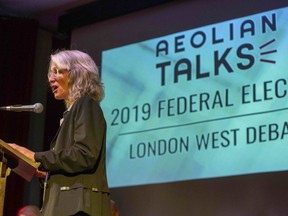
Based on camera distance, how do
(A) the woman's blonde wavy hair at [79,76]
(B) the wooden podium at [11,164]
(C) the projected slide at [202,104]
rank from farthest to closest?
(C) the projected slide at [202,104]
(A) the woman's blonde wavy hair at [79,76]
(B) the wooden podium at [11,164]

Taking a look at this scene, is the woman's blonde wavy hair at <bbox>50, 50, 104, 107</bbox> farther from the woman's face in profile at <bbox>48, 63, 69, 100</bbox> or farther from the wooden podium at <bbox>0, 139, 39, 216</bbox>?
the wooden podium at <bbox>0, 139, 39, 216</bbox>

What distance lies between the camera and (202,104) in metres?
3.85

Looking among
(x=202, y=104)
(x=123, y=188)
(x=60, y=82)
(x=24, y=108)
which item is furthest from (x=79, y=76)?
(x=123, y=188)

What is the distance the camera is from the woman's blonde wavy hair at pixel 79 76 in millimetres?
1771

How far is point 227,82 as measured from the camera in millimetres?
3787

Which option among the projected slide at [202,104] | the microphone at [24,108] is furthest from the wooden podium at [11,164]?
the projected slide at [202,104]

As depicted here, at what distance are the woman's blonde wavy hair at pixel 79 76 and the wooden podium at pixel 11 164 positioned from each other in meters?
0.24

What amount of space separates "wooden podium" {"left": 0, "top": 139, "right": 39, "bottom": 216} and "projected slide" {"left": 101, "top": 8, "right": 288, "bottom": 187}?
6.75ft

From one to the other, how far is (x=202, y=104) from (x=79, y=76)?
216 centimetres

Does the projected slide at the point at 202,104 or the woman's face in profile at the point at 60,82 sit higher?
the projected slide at the point at 202,104

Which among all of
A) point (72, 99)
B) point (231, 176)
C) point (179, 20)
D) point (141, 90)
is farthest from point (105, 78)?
point (72, 99)

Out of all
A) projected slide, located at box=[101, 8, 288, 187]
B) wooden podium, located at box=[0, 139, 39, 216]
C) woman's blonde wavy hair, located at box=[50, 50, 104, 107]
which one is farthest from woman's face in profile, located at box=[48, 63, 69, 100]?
projected slide, located at box=[101, 8, 288, 187]

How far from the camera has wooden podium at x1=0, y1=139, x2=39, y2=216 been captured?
1.62m

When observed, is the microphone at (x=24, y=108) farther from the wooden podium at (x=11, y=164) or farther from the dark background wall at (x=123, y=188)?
the dark background wall at (x=123, y=188)
